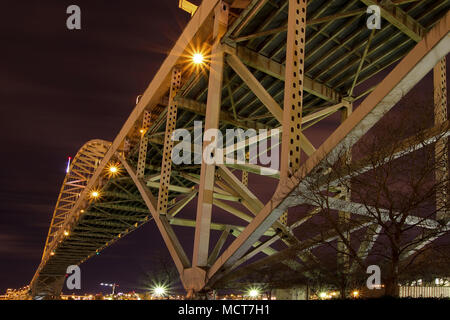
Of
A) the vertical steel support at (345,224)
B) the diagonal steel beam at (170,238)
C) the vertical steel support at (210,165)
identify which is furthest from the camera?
the diagonal steel beam at (170,238)

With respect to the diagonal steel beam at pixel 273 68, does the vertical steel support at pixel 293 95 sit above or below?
below

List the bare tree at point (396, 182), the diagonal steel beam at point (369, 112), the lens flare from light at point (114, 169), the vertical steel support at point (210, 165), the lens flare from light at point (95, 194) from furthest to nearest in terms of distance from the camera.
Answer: the lens flare from light at point (95, 194) < the lens flare from light at point (114, 169) < the vertical steel support at point (210, 165) < the bare tree at point (396, 182) < the diagonal steel beam at point (369, 112)

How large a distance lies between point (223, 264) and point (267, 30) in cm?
614

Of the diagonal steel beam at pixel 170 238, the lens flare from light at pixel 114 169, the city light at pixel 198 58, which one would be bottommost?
the diagonal steel beam at pixel 170 238

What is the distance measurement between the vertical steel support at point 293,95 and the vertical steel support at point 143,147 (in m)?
10.9

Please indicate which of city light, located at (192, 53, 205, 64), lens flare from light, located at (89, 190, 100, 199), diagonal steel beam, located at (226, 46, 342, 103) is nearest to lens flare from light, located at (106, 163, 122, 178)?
lens flare from light, located at (89, 190, 100, 199)

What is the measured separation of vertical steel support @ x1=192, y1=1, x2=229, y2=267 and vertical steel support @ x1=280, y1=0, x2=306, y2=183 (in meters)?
3.14

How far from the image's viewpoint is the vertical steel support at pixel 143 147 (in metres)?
18.0

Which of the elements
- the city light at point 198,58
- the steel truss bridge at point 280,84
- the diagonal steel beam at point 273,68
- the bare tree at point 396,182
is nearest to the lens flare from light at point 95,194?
the steel truss bridge at point 280,84

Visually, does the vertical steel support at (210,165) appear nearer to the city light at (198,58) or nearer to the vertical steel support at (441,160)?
the city light at (198,58)

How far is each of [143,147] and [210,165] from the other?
8.36 m

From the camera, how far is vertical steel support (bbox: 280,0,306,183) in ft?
25.9

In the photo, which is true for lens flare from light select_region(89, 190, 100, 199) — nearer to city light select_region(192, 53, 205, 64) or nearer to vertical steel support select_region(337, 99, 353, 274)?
city light select_region(192, 53, 205, 64)
